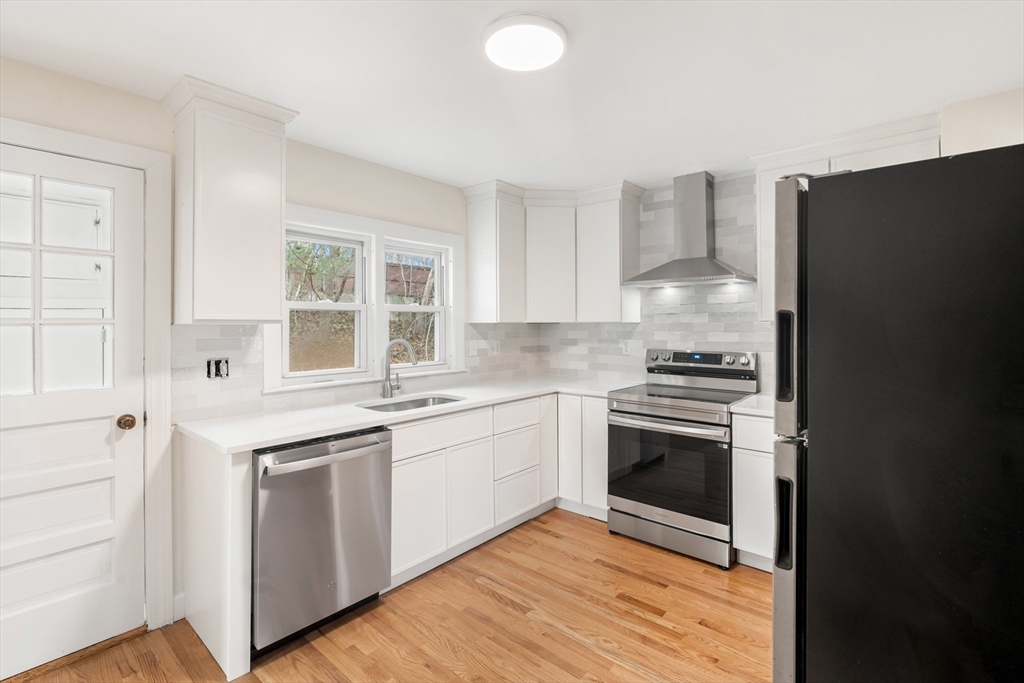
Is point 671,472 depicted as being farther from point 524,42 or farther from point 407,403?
point 524,42

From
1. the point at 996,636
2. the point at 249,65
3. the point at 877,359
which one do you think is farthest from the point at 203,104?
the point at 996,636

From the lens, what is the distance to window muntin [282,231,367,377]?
2.90 meters

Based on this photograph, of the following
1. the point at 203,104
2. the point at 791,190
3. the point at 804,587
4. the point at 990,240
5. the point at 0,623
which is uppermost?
the point at 203,104

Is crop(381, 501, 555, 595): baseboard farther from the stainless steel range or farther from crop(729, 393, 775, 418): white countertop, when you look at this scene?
crop(729, 393, 775, 418): white countertop

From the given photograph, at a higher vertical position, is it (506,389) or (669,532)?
(506,389)

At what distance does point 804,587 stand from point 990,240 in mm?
706

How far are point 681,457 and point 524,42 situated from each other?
2.37m

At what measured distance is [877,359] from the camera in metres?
0.89

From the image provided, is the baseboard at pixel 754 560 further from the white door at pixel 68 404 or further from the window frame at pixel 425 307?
the white door at pixel 68 404

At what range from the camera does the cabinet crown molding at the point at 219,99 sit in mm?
2084

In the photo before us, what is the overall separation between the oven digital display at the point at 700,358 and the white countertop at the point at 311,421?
0.65 m

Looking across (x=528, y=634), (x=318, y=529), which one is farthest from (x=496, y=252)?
(x=528, y=634)

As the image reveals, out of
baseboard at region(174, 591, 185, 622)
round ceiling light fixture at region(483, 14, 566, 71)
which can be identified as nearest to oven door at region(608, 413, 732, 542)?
round ceiling light fixture at region(483, 14, 566, 71)

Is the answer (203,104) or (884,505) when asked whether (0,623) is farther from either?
(884,505)
